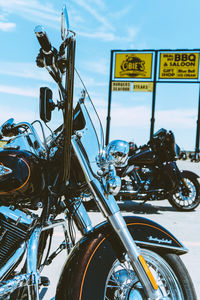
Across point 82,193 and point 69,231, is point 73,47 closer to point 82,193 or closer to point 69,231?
point 82,193

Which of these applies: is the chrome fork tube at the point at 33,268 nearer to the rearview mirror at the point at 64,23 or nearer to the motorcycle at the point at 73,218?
the motorcycle at the point at 73,218

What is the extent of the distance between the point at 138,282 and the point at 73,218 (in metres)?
0.48

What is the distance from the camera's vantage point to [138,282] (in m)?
1.73

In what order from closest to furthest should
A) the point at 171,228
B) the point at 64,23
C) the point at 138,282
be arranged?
1. the point at 64,23
2. the point at 138,282
3. the point at 171,228

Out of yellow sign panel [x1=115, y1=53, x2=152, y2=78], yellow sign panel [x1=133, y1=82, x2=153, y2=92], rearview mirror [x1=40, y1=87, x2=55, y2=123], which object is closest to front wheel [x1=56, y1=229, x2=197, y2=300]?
rearview mirror [x1=40, y1=87, x2=55, y2=123]

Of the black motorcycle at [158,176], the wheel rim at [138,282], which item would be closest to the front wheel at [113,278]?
the wheel rim at [138,282]

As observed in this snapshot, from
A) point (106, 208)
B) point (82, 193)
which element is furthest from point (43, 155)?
point (106, 208)

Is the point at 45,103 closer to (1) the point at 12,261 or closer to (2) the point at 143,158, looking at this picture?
(1) the point at 12,261

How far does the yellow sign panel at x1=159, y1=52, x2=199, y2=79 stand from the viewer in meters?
18.3

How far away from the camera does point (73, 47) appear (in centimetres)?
157

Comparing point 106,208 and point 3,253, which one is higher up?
point 106,208

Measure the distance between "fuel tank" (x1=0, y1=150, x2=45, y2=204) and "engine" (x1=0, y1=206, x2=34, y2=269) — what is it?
90 mm

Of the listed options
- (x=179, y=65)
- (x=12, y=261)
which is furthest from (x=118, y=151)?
(x=179, y=65)

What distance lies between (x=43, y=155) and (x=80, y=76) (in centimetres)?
47
